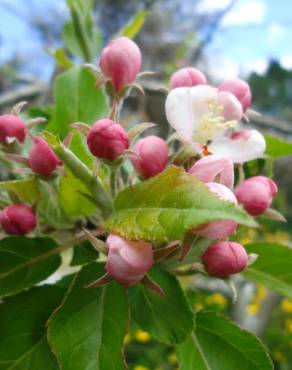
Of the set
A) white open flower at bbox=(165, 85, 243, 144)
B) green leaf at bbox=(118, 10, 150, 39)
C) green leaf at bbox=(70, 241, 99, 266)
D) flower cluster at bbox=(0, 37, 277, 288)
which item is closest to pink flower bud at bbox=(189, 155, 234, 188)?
flower cluster at bbox=(0, 37, 277, 288)

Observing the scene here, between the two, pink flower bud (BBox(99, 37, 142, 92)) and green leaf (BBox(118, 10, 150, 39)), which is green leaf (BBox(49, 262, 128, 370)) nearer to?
pink flower bud (BBox(99, 37, 142, 92))

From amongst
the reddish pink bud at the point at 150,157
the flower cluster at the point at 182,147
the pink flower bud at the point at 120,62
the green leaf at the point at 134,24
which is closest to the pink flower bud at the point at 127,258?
the flower cluster at the point at 182,147

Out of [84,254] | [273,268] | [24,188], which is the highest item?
[24,188]

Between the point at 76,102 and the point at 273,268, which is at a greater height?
the point at 76,102

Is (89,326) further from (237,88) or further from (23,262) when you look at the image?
(237,88)

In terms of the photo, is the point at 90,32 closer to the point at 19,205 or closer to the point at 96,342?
the point at 19,205

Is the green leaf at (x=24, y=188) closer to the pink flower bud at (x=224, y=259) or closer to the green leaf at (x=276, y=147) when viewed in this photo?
the pink flower bud at (x=224, y=259)

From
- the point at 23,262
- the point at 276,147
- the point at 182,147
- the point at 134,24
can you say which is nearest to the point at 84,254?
the point at 23,262
